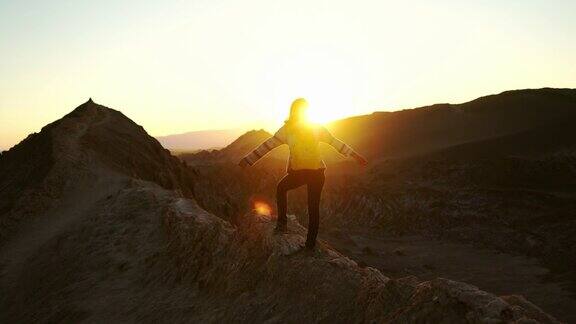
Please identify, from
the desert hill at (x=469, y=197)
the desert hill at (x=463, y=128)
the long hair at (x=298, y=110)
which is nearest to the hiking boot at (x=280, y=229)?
the long hair at (x=298, y=110)

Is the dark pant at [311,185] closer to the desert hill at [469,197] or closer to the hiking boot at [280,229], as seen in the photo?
the hiking boot at [280,229]

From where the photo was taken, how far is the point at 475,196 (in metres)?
53.7

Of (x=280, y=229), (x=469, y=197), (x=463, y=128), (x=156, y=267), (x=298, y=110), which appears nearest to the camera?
(x=298, y=110)

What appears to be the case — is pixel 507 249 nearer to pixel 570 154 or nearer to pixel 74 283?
pixel 570 154

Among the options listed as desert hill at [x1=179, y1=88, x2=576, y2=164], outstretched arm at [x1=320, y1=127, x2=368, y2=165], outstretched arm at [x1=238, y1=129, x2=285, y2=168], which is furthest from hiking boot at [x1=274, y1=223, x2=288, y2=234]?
desert hill at [x1=179, y1=88, x2=576, y2=164]

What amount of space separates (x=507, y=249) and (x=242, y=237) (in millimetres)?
38765

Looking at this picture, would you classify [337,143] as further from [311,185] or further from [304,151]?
[311,185]

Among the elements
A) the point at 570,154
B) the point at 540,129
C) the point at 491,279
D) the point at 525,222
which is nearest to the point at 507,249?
the point at 525,222

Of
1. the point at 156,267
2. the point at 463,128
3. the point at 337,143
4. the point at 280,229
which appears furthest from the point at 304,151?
the point at 463,128

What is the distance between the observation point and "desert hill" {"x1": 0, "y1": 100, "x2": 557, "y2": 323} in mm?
7246

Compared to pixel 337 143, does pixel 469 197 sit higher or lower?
lower

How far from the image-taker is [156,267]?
13.2 m

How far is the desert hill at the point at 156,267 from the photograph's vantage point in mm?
7246

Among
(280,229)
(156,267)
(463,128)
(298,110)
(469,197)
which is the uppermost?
(298,110)
